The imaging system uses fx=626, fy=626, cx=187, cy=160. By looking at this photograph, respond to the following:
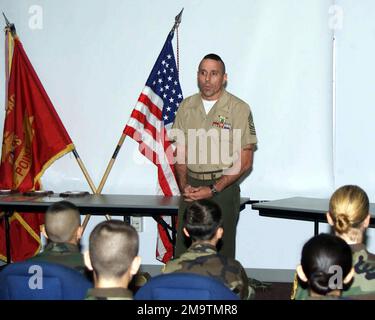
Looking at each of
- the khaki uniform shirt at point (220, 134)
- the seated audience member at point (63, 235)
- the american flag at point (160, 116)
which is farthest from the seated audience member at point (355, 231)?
the american flag at point (160, 116)

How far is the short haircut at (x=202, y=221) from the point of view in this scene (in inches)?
111

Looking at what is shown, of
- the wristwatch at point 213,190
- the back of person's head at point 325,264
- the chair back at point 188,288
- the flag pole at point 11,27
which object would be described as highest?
the flag pole at point 11,27

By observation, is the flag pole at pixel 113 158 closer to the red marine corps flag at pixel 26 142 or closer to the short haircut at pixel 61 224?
the red marine corps flag at pixel 26 142

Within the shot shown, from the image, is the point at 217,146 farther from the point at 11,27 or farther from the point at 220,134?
the point at 11,27

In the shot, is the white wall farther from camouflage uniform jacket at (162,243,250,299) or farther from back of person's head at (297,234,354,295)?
back of person's head at (297,234,354,295)

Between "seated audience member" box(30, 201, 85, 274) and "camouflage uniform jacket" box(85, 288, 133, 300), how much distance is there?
637 mm

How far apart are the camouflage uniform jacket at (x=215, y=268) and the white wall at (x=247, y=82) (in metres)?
2.76

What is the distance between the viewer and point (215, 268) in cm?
253

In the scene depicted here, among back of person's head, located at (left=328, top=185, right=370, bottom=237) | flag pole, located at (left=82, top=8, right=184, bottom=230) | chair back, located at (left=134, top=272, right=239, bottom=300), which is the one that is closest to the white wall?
flag pole, located at (left=82, top=8, right=184, bottom=230)

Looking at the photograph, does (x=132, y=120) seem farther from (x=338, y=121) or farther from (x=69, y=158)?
(x=338, y=121)

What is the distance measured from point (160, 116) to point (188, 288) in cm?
340

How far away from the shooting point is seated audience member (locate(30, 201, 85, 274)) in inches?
107

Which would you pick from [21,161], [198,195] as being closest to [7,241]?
[21,161]
